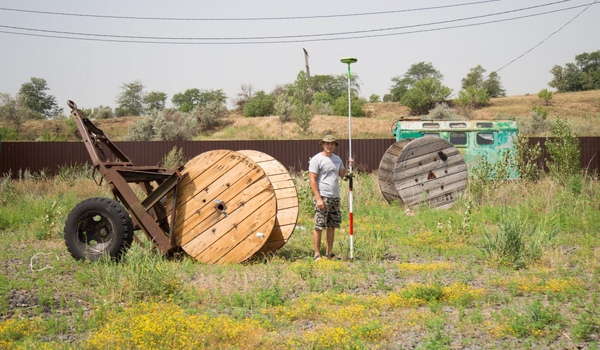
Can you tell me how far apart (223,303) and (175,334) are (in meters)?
1.57

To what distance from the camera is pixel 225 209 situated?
29.9 feet

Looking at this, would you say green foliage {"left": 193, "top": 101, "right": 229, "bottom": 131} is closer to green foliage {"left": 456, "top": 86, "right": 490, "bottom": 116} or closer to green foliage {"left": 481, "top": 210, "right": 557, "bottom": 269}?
green foliage {"left": 456, "top": 86, "right": 490, "bottom": 116}

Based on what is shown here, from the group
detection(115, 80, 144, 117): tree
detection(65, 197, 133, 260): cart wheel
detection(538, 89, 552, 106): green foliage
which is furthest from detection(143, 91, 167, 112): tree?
detection(65, 197, 133, 260): cart wheel

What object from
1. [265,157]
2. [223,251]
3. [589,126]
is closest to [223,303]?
[223,251]

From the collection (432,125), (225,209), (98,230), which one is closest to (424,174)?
(432,125)

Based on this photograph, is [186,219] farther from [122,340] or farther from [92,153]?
[122,340]

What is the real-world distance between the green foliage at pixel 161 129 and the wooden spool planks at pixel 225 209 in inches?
1447

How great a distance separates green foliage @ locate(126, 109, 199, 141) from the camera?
4559 centimetres

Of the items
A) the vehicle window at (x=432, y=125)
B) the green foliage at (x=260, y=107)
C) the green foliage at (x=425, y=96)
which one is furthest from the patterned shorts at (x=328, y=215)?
the green foliage at (x=425, y=96)

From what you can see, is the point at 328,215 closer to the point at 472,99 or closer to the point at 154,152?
the point at 154,152

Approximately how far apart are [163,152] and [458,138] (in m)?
11.6

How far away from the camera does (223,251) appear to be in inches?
356

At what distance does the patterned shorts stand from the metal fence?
45.9ft

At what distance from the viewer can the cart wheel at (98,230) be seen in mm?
8781
